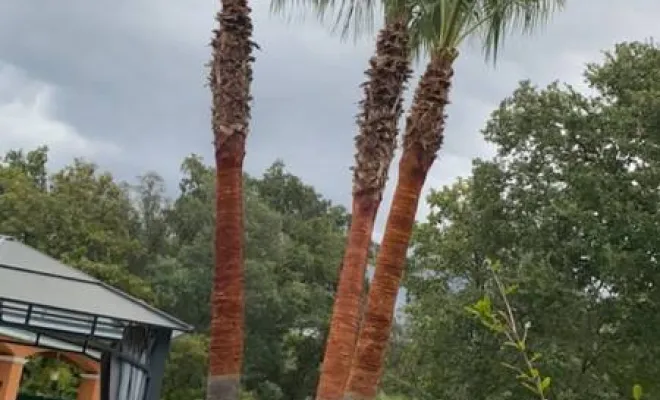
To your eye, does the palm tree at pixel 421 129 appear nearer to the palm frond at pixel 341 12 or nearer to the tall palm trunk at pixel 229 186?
the palm frond at pixel 341 12

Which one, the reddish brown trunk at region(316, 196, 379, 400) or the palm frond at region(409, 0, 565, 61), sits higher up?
the palm frond at region(409, 0, 565, 61)

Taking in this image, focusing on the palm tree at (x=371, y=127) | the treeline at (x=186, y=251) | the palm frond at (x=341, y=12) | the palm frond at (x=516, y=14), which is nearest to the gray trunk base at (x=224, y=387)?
the palm tree at (x=371, y=127)

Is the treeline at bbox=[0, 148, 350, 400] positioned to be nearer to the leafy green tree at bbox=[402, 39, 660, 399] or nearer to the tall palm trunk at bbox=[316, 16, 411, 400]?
the leafy green tree at bbox=[402, 39, 660, 399]

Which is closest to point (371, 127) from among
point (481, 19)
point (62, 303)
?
point (481, 19)

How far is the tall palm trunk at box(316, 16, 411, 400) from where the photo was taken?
27.8ft

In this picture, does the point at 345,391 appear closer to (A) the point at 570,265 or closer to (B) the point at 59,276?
(B) the point at 59,276

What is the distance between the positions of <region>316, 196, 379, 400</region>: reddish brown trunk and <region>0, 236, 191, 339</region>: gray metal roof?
364 cm

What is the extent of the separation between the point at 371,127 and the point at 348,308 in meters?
1.90

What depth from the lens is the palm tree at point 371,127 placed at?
28.2 feet

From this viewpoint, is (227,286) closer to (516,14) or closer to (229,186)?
(229,186)

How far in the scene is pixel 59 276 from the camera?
40.1ft

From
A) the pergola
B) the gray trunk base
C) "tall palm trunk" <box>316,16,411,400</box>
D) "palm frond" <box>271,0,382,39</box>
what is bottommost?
the gray trunk base

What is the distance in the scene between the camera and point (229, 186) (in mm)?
8273

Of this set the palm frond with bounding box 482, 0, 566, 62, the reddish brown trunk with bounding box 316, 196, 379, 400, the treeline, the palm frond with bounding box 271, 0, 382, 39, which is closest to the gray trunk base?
the reddish brown trunk with bounding box 316, 196, 379, 400
